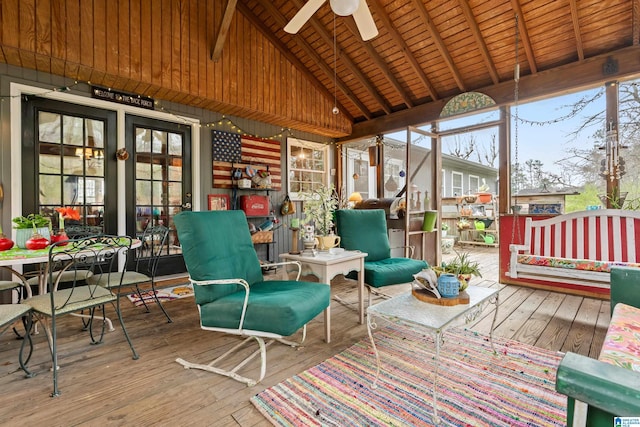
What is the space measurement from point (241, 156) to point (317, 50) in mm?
2272

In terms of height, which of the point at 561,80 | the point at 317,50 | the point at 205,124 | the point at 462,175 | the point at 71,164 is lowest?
the point at 71,164

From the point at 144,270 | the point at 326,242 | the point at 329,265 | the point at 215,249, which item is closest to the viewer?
the point at 215,249

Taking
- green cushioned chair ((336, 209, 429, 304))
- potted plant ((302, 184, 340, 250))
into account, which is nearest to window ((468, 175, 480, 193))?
green cushioned chair ((336, 209, 429, 304))

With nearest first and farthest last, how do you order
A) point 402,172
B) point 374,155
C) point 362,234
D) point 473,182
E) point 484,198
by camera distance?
point 362,234 < point 402,172 < point 374,155 < point 484,198 < point 473,182

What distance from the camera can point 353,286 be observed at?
4.14 metres

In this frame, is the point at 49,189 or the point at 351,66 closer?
the point at 49,189

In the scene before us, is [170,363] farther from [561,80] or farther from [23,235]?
[561,80]

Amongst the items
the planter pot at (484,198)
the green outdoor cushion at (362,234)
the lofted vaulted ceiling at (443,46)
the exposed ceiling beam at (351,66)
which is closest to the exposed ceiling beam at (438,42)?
the lofted vaulted ceiling at (443,46)

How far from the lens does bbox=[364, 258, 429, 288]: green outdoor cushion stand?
2859 millimetres

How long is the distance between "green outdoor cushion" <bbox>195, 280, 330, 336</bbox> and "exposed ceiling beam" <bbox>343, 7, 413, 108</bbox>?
408 centimetres

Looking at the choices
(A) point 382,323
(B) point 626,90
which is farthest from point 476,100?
(A) point 382,323

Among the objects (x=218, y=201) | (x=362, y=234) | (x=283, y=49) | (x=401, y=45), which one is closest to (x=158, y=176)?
(x=218, y=201)

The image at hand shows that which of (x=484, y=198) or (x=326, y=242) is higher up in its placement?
(x=484, y=198)

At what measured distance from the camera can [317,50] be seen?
523 cm
